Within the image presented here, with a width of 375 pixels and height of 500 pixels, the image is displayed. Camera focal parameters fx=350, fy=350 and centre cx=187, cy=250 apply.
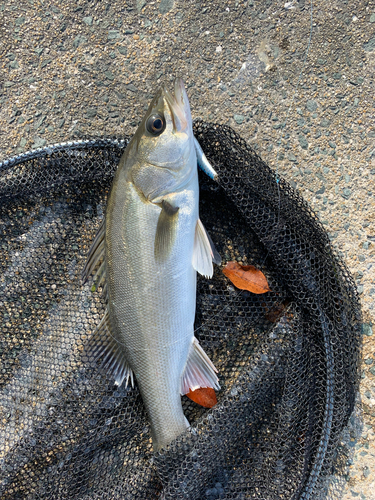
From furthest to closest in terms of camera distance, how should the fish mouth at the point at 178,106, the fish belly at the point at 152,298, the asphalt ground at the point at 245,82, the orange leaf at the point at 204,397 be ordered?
the asphalt ground at the point at 245,82, the orange leaf at the point at 204,397, the fish belly at the point at 152,298, the fish mouth at the point at 178,106

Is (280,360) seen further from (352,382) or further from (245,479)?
(245,479)

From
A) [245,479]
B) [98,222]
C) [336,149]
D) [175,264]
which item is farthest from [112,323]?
[336,149]

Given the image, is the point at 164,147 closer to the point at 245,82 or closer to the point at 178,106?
the point at 178,106

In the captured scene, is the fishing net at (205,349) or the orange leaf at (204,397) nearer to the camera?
the fishing net at (205,349)

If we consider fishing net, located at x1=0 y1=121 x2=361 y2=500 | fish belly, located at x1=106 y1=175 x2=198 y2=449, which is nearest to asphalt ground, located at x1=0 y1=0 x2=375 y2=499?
fishing net, located at x1=0 y1=121 x2=361 y2=500

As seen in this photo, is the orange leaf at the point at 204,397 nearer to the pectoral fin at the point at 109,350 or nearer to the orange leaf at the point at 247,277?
the pectoral fin at the point at 109,350

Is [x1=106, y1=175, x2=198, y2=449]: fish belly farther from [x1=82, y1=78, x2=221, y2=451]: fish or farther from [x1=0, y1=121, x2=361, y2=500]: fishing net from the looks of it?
[x1=0, y1=121, x2=361, y2=500]: fishing net

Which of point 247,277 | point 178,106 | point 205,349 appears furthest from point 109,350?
point 178,106

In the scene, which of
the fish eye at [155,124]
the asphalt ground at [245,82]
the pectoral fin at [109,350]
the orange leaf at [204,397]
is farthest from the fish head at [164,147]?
the orange leaf at [204,397]
